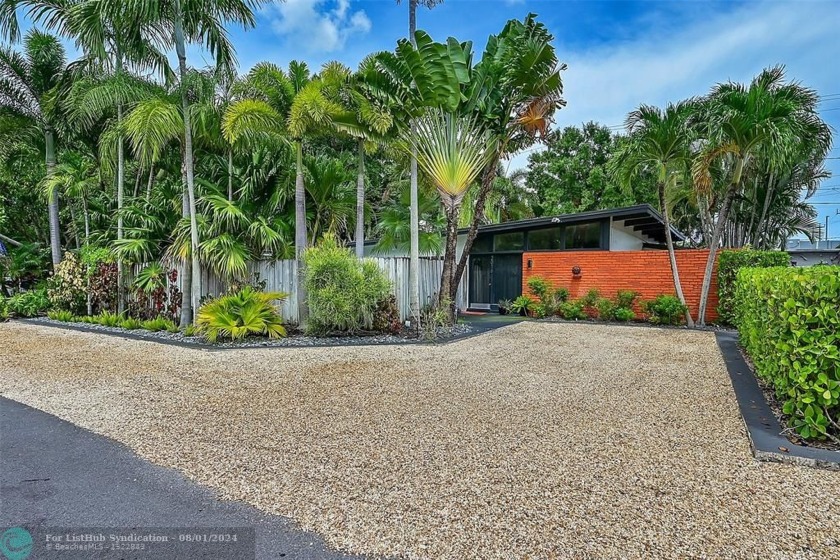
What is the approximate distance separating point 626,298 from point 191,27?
11988 millimetres

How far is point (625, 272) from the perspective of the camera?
11.6 meters

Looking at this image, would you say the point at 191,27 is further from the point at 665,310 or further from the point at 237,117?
the point at 665,310

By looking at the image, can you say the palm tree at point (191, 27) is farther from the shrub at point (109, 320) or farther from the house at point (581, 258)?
the house at point (581, 258)

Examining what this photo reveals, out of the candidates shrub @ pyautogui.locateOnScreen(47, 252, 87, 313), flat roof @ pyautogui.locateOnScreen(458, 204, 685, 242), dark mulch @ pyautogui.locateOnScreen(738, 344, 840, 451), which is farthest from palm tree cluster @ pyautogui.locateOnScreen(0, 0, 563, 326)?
dark mulch @ pyautogui.locateOnScreen(738, 344, 840, 451)

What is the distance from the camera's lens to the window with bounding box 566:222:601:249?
12.3m

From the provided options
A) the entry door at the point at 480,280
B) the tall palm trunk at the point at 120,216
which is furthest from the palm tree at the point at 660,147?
the tall palm trunk at the point at 120,216

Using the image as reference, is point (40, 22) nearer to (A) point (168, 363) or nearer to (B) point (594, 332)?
(A) point (168, 363)

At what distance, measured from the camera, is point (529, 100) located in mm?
9242

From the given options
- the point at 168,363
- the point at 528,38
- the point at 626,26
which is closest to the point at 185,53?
the point at 168,363

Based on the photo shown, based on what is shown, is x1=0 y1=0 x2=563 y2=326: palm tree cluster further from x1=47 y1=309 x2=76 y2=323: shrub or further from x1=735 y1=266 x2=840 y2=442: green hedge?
x1=735 y1=266 x2=840 y2=442: green hedge

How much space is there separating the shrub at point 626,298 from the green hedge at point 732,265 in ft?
6.20

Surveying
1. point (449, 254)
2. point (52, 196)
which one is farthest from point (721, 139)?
point (52, 196)

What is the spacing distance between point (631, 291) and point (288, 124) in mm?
9629

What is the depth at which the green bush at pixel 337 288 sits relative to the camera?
8.07 metres
